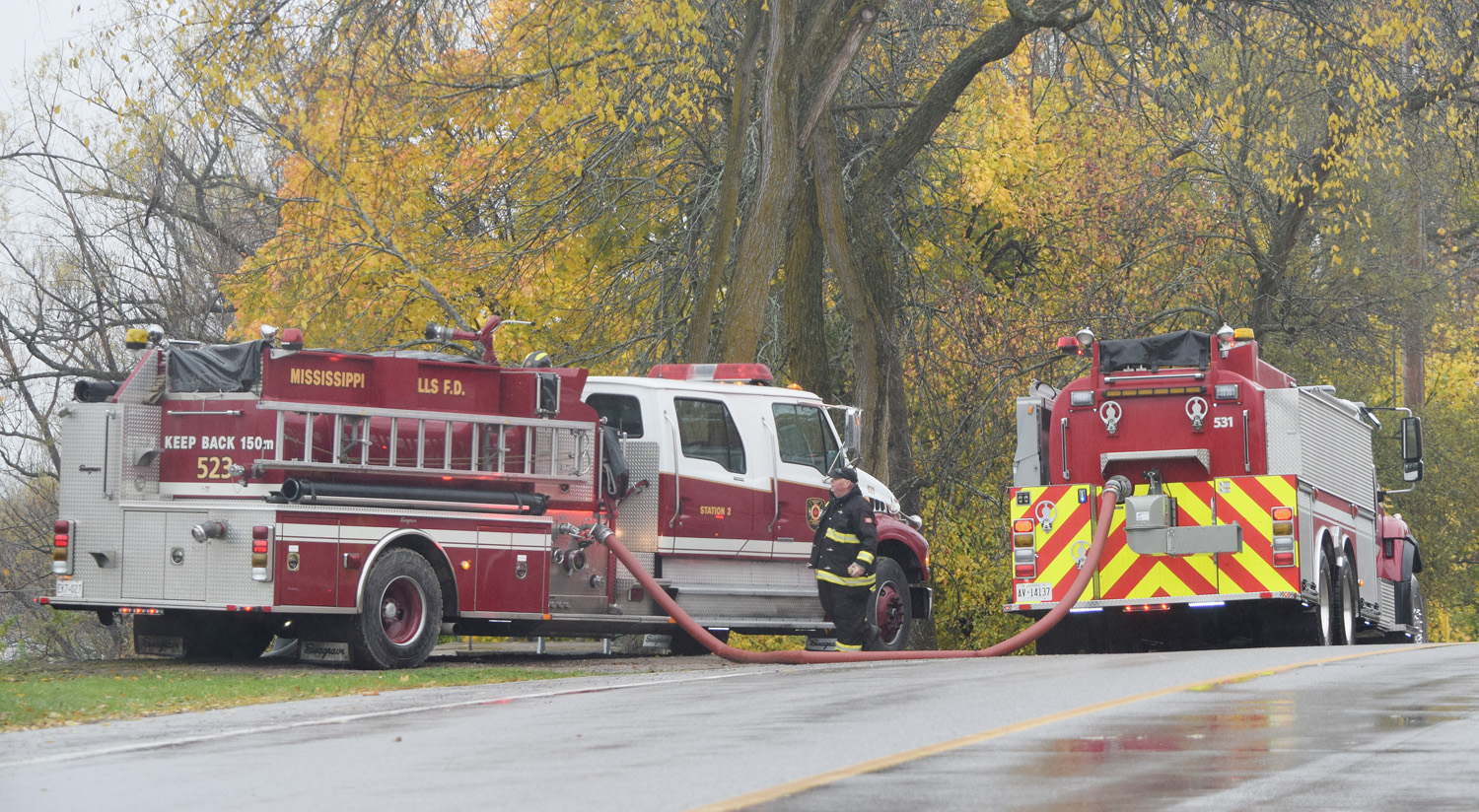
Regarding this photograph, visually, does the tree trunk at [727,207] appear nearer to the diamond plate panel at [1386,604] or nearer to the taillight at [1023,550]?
the taillight at [1023,550]

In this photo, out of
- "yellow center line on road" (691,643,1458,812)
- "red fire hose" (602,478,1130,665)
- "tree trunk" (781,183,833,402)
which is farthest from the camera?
"tree trunk" (781,183,833,402)

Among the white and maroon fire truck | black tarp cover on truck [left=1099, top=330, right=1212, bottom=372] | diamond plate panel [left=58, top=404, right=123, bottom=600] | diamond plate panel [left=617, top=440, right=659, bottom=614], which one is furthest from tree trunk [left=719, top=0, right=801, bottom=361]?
diamond plate panel [left=58, top=404, right=123, bottom=600]

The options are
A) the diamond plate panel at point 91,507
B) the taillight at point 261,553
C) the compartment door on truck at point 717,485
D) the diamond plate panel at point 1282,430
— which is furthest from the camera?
the diamond plate panel at point 1282,430

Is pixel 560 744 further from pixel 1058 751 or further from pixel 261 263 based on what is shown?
pixel 261 263

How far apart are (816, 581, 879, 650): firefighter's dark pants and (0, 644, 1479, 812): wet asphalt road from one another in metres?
3.69

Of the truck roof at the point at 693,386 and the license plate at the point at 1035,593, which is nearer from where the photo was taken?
the truck roof at the point at 693,386

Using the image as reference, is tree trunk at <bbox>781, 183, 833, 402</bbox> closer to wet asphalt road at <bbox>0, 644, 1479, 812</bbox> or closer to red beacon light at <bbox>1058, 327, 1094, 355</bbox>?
red beacon light at <bbox>1058, 327, 1094, 355</bbox>

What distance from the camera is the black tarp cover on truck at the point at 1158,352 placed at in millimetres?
17031

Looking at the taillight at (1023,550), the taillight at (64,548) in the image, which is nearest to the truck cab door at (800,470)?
the taillight at (1023,550)

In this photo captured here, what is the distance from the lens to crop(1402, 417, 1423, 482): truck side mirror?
20.4m

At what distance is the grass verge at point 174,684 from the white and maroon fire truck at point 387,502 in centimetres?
43

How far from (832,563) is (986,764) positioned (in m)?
8.45

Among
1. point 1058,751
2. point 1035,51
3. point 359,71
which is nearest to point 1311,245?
point 1035,51

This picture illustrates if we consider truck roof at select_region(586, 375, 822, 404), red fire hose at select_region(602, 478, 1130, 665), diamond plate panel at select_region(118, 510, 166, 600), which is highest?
truck roof at select_region(586, 375, 822, 404)
